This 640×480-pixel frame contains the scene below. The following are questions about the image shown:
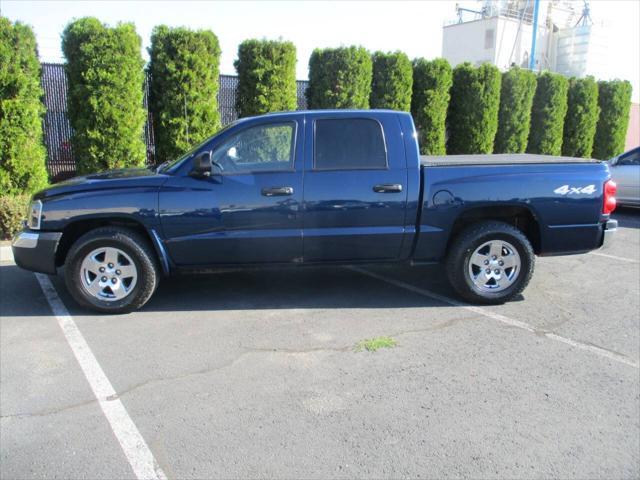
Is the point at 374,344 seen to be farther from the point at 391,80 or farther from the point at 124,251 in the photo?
the point at 391,80

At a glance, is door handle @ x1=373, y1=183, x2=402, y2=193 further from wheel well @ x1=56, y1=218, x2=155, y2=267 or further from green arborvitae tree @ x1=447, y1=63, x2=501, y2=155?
green arborvitae tree @ x1=447, y1=63, x2=501, y2=155

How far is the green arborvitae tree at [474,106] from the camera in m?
13.3

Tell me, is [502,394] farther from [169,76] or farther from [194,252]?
[169,76]

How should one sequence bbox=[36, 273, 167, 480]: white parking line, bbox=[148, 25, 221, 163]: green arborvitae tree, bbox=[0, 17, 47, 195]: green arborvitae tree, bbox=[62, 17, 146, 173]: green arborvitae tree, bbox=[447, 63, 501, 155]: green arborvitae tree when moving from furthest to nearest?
1. bbox=[447, 63, 501, 155]: green arborvitae tree
2. bbox=[148, 25, 221, 163]: green arborvitae tree
3. bbox=[62, 17, 146, 173]: green arborvitae tree
4. bbox=[0, 17, 47, 195]: green arborvitae tree
5. bbox=[36, 273, 167, 480]: white parking line

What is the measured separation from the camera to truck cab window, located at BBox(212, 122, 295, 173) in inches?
201

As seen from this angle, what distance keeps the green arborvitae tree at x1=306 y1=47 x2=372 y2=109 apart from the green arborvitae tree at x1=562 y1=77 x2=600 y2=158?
25.2ft

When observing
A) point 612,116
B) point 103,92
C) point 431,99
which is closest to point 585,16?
point 612,116

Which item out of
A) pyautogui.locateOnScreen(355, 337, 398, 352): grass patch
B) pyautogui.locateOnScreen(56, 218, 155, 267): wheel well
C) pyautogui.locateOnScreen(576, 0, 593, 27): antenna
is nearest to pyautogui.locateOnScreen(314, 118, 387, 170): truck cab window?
pyautogui.locateOnScreen(355, 337, 398, 352): grass patch

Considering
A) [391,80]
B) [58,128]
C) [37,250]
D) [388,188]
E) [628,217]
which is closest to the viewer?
[37,250]

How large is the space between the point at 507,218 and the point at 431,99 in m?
7.63

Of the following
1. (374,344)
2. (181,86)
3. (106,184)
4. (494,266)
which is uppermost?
(181,86)

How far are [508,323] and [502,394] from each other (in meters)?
1.46

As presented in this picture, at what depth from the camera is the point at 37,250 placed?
5039mm

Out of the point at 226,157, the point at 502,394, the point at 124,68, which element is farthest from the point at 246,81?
the point at 502,394
